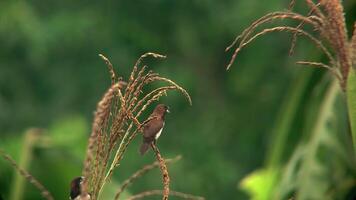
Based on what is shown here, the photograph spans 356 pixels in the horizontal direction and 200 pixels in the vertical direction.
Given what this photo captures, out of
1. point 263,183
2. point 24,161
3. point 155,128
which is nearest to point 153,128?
point 155,128

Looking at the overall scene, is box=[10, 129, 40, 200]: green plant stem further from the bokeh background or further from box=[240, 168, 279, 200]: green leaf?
the bokeh background

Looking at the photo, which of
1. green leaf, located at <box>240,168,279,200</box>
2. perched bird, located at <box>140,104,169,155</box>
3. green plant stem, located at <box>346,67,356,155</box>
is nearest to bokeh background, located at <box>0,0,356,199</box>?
green leaf, located at <box>240,168,279,200</box>

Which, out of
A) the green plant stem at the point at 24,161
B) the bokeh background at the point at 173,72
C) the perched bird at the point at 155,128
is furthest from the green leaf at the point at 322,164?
the bokeh background at the point at 173,72

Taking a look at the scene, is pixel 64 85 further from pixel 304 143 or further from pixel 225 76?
pixel 304 143

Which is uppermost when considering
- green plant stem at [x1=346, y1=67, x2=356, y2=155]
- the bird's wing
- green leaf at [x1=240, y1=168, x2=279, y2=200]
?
green leaf at [x1=240, y1=168, x2=279, y2=200]

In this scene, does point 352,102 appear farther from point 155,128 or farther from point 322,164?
point 322,164

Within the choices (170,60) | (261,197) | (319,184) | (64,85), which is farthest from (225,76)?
(319,184)

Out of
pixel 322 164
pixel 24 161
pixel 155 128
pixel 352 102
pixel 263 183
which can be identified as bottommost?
pixel 352 102
